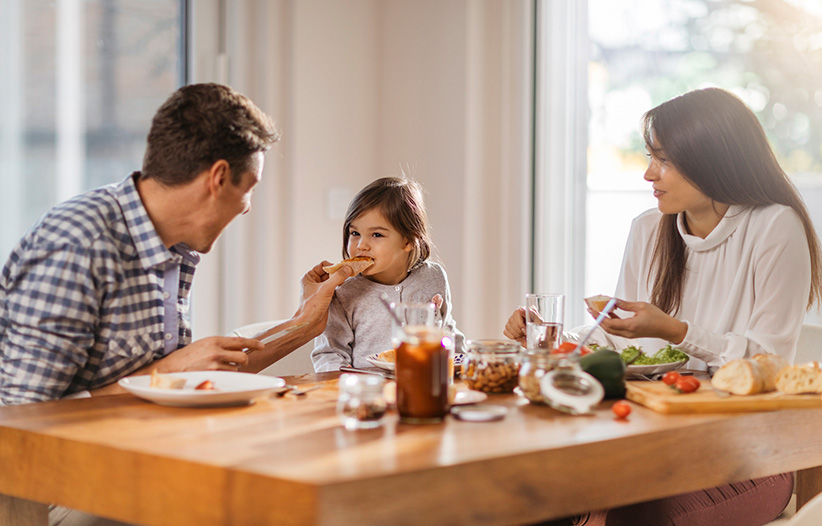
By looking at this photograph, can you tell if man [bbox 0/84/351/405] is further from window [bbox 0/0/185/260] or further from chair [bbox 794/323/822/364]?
chair [bbox 794/323/822/364]

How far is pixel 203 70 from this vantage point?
3340 mm

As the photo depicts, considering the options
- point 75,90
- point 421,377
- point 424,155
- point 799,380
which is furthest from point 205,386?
point 424,155

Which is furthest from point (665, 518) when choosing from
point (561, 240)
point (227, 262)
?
point (227, 262)

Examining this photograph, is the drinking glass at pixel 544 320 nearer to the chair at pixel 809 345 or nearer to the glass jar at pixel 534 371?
the glass jar at pixel 534 371

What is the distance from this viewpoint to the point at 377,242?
230cm

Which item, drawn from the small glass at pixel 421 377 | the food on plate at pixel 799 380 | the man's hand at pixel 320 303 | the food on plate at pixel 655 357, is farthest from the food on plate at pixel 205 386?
the food on plate at pixel 799 380

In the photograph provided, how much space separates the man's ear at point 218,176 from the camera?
1.69 meters

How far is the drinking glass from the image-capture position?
1764 millimetres

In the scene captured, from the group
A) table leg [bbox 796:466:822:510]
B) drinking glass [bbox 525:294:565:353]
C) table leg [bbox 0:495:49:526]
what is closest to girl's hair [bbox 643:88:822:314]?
table leg [bbox 796:466:822:510]

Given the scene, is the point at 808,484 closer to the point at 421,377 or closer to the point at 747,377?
the point at 747,377

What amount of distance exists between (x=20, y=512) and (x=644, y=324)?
1.25 m

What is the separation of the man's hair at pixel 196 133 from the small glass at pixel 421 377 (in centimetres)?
62

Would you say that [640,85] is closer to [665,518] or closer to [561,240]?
[561,240]

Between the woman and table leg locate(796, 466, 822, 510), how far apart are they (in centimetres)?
3
